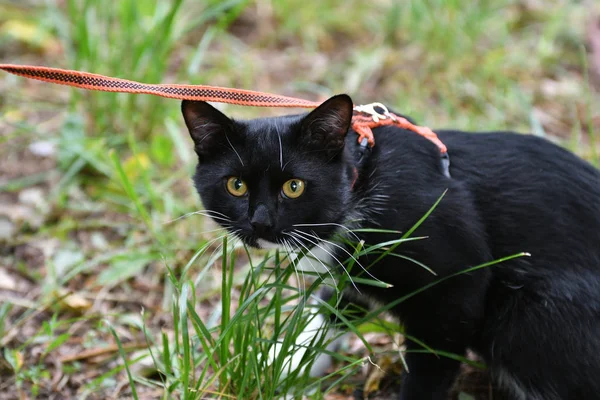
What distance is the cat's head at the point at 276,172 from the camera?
203 centimetres

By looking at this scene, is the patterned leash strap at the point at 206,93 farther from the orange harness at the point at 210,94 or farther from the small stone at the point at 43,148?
the small stone at the point at 43,148

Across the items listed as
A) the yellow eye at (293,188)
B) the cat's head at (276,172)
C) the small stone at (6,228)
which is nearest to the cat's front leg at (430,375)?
the cat's head at (276,172)

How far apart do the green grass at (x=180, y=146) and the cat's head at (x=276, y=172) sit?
140 millimetres

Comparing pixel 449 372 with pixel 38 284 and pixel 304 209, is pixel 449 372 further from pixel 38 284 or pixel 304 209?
pixel 38 284

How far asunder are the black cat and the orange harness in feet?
0.12

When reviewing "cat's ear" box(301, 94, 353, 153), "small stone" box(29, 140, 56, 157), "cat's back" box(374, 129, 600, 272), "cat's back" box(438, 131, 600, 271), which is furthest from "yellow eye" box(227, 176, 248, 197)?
"small stone" box(29, 140, 56, 157)

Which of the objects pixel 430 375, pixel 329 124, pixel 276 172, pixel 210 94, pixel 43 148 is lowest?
pixel 430 375

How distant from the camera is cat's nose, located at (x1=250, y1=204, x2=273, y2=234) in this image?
198cm

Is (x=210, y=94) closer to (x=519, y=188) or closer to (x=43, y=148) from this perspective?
(x=519, y=188)

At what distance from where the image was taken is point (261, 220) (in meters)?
1.98

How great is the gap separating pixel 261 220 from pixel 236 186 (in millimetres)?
180

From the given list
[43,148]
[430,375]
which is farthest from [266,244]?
[43,148]

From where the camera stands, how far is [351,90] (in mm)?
4496

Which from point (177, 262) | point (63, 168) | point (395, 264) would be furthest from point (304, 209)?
point (63, 168)
